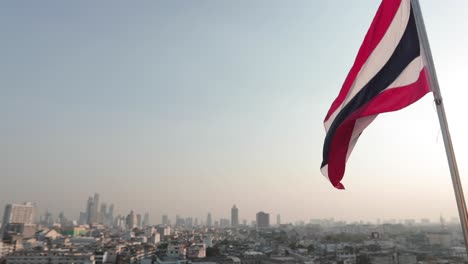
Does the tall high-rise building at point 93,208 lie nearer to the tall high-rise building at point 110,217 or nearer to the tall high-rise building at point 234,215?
the tall high-rise building at point 110,217

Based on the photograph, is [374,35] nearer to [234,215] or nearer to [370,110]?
[370,110]

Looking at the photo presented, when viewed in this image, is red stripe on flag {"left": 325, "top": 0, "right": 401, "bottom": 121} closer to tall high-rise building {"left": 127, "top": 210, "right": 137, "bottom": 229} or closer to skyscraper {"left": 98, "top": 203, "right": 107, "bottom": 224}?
tall high-rise building {"left": 127, "top": 210, "right": 137, "bottom": 229}

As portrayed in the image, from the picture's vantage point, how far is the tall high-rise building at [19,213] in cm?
6108

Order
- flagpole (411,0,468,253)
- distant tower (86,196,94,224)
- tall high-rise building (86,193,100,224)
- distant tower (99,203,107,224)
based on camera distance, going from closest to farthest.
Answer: flagpole (411,0,468,253) → tall high-rise building (86,193,100,224) → distant tower (99,203,107,224) → distant tower (86,196,94,224)

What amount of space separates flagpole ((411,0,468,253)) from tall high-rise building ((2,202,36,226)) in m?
69.4

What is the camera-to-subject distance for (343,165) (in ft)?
7.46

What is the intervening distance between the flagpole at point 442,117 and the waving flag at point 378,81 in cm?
5

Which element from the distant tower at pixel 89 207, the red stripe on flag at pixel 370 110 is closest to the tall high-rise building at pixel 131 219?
the distant tower at pixel 89 207

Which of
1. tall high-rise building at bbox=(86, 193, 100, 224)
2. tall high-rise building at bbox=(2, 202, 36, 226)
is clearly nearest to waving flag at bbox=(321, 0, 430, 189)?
tall high-rise building at bbox=(2, 202, 36, 226)

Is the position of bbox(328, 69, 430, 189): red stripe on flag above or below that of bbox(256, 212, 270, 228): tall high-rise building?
below

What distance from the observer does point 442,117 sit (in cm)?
174

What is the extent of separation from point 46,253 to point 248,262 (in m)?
14.9

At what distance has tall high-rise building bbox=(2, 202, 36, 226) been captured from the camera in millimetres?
61078

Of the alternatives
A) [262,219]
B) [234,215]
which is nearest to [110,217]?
[234,215]
